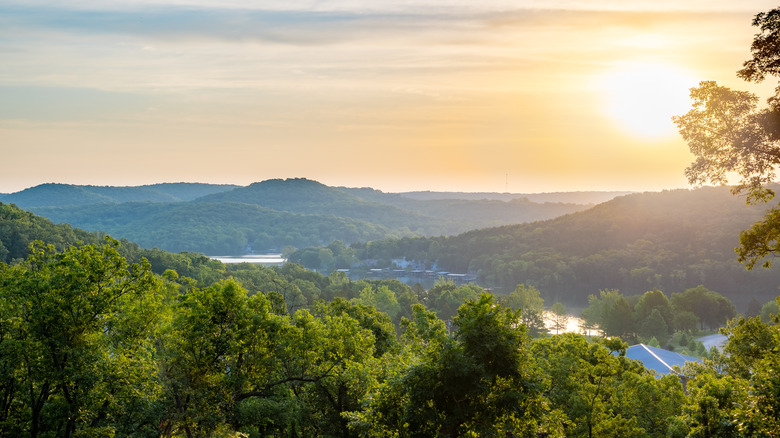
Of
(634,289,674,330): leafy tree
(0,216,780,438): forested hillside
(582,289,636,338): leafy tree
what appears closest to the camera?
(0,216,780,438): forested hillside

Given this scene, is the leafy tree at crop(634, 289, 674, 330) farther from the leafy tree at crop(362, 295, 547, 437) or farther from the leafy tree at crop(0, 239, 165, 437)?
the leafy tree at crop(0, 239, 165, 437)

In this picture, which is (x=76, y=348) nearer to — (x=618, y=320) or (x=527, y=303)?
(x=618, y=320)

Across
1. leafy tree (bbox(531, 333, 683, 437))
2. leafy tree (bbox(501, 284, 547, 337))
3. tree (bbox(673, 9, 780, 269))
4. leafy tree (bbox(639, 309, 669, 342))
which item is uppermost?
tree (bbox(673, 9, 780, 269))

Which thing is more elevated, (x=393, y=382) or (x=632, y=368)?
(x=393, y=382)

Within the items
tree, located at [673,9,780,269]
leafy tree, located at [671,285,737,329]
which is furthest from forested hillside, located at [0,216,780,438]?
leafy tree, located at [671,285,737,329]

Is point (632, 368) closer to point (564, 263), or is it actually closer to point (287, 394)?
point (287, 394)

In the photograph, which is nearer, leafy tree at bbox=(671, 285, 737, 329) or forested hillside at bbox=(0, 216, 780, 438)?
forested hillside at bbox=(0, 216, 780, 438)

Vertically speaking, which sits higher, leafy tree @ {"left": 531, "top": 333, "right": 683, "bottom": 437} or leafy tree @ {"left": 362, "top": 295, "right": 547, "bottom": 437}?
leafy tree @ {"left": 362, "top": 295, "right": 547, "bottom": 437}

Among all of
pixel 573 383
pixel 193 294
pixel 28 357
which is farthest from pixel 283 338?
pixel 573 383

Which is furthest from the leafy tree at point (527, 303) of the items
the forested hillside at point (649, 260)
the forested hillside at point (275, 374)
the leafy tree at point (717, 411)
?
the leafy tree at point (717, 411)
